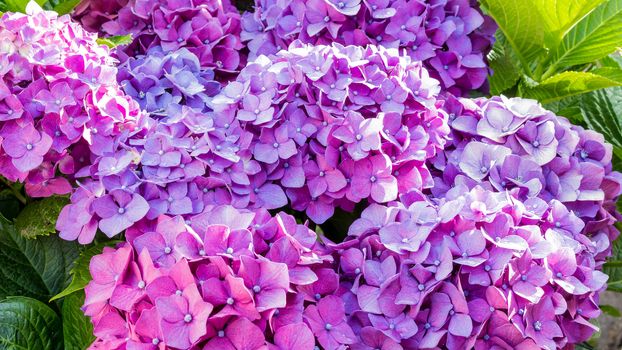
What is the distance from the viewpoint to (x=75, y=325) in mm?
1429

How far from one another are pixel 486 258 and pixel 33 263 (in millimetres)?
888

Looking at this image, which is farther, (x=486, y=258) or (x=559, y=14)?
(x=559, y=14)

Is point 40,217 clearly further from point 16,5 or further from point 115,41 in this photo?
point 16,5

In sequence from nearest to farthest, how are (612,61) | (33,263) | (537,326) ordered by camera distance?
(537,326) → (33,263) → (612,61)

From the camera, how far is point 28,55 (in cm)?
133

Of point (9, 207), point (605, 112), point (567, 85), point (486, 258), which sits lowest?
point (9, 207)

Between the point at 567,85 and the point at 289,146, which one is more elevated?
the point at 289,146

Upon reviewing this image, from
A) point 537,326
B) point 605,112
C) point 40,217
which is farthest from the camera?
point 605,112

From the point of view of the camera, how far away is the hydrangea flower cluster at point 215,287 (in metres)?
1.07

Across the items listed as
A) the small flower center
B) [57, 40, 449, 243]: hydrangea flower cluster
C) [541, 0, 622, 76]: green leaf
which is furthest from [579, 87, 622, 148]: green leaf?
the small flower center

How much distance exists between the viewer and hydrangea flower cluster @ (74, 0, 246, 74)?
1670 mm

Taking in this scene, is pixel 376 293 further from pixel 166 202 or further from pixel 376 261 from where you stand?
pixel 166 202

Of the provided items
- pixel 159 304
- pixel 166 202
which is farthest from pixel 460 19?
pixel 159 304

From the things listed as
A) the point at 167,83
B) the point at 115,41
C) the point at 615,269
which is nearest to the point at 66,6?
the point at 115,41
